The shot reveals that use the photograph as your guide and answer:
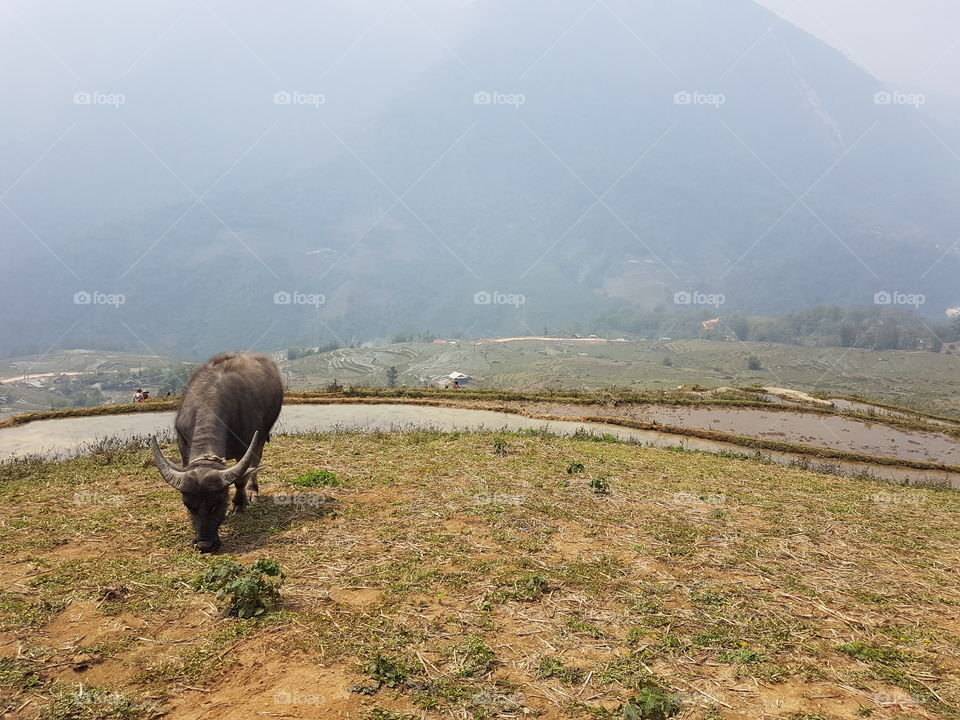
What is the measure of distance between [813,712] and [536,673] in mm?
2452

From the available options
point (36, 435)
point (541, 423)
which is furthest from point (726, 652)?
point (36, 435)

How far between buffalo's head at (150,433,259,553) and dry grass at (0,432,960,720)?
1.12ft

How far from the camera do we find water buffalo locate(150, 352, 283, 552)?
778cm

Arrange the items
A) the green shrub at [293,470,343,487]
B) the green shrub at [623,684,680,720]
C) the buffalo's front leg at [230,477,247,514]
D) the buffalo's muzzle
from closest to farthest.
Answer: the green shrub at [623,684,680,720] → the buffalo's muzzle → the buffalo's front leg at [230,477,247,514] → the green shrub at [293,470,343,487]

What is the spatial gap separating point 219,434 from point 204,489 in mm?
1492

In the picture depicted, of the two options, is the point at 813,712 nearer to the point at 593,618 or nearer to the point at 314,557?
the point at 593,618

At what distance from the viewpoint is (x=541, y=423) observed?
2417 cm

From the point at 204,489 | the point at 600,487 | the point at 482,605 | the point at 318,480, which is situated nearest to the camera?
the point at 482,605

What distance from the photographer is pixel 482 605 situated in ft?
21.2

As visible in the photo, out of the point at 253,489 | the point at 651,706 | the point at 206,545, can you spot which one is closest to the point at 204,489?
the point at 206,545

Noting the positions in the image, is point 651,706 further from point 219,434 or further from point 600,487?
point 219,434

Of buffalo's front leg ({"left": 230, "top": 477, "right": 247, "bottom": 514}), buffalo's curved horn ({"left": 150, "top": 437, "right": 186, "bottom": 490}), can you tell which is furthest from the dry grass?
buffalo's curved horn ({"left": 150, "top": 437, "right": 186, "bottom": 490})

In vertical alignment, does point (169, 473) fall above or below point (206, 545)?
above

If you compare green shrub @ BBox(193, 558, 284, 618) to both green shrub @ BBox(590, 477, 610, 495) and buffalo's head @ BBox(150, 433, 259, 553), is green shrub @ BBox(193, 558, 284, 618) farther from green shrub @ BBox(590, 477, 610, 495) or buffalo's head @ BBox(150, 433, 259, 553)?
green shrub @ BBox(590, 477, 610, 495)
